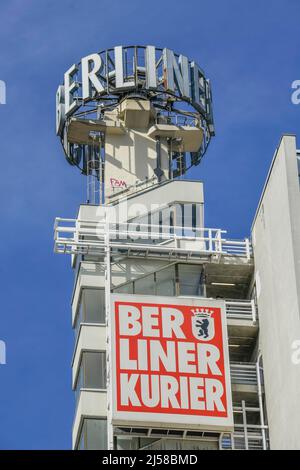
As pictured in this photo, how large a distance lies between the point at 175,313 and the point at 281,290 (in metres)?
6.54

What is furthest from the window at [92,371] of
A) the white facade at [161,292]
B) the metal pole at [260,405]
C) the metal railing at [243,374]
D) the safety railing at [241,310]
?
the metal pole at [260,405]

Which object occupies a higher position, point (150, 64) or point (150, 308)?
point (150, 64)

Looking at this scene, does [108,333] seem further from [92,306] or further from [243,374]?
[243,374]

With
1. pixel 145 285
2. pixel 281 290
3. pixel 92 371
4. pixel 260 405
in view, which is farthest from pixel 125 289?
pixel 260 405

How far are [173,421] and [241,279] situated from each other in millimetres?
12625

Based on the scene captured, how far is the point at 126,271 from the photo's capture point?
9019 cm

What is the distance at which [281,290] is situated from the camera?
277ft

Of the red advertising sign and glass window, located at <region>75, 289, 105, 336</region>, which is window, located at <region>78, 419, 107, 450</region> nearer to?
the red advertising sign

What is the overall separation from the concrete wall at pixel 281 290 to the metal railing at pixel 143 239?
2908 millimetres

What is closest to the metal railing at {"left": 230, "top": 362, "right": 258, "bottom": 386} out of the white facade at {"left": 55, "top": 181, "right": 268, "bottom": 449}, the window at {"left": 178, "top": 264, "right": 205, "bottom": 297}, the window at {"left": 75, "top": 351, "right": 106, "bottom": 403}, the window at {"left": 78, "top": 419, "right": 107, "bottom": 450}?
the white facade at {"left": 55, "top": 181, "right": 268, "bottom": 449}
